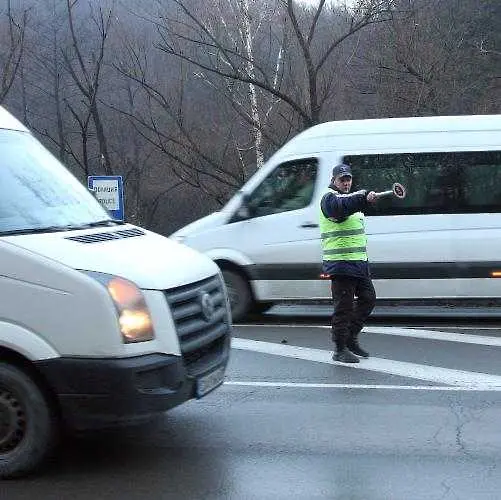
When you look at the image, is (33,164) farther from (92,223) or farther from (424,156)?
(424,156)

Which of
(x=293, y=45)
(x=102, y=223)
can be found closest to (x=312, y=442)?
(x=102, y=223)

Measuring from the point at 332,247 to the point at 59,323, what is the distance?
3657mm

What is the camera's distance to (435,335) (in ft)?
31.3

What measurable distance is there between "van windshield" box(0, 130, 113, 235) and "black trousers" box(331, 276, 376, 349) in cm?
266

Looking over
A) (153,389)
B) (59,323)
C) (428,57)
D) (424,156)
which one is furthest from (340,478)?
(428,57)

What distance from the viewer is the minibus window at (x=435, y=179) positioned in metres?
10.3

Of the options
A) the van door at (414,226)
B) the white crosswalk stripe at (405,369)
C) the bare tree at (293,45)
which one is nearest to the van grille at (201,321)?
the white crosswalk stripe at (405,369)

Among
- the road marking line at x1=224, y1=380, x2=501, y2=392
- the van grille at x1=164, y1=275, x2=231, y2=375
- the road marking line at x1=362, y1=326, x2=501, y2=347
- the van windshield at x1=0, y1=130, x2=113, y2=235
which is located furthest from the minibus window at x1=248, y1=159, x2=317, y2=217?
the van grille at x1=164, y1=275, x2=231, y2=375

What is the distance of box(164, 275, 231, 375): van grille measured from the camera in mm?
4750

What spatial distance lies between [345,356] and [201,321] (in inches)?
125

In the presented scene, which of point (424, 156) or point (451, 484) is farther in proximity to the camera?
point (424, 156)

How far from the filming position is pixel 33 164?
18.1 feet

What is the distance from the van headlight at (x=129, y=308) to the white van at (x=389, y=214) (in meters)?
6.06

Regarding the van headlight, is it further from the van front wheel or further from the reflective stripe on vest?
the van front wheel
